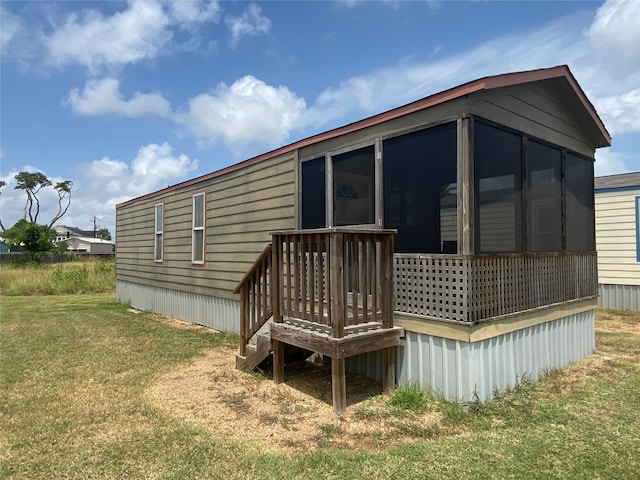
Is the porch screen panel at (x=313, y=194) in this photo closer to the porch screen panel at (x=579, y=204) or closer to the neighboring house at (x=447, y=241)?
the neighboring house at (x=447, y=241)

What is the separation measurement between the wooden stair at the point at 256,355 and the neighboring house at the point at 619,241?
927 cm

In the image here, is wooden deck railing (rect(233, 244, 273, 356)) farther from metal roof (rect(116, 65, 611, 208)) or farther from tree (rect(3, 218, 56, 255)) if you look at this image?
tree (rect(3, 218, 56, 255))

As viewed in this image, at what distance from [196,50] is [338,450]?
467 inches

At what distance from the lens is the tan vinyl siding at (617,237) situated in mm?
9484

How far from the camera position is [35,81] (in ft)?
33.8

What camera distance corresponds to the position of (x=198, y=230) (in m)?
8.58

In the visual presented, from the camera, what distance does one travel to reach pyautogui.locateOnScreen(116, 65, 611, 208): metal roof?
3.70 metres

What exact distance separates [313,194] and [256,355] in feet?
7.41

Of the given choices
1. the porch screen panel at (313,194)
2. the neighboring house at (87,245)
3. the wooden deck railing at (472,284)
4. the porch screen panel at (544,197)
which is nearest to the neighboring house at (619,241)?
the porch screen panel at (544,197)

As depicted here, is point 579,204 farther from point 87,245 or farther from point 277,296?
A: point 87,245

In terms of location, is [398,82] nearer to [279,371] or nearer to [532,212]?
[532,212]

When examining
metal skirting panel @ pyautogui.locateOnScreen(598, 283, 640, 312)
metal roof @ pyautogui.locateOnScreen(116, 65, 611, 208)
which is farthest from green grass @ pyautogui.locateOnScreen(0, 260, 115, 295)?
metal skirting panel @ pyautogui.locateOnScreen(598, 283, 640, 312)

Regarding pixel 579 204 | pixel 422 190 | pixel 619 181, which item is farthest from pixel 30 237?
pixel 619 181

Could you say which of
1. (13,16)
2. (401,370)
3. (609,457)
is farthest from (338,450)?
(13,16)
